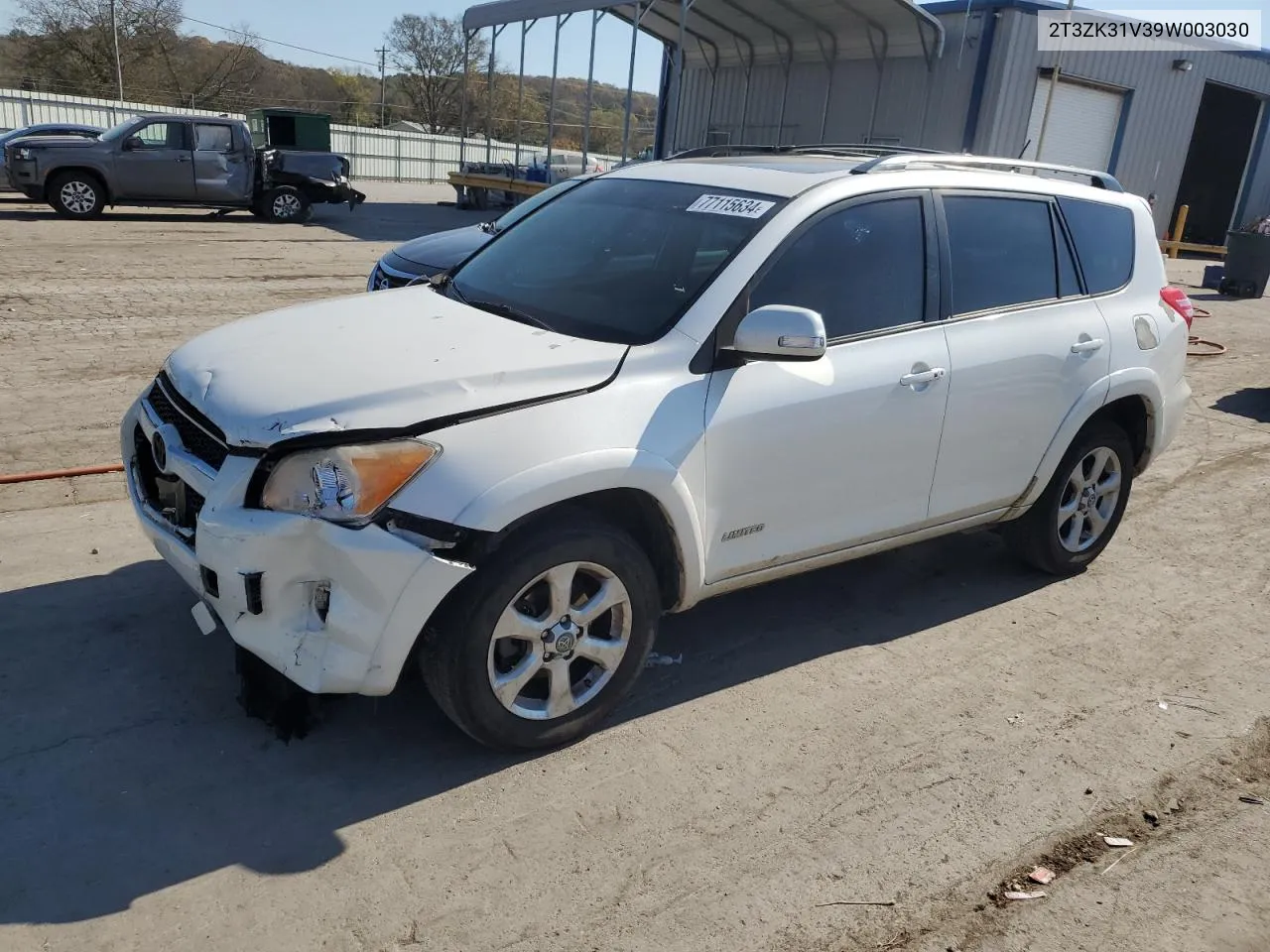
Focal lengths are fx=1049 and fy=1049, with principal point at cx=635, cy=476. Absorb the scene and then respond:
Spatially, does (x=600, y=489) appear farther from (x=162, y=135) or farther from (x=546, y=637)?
(x=162, y=135)

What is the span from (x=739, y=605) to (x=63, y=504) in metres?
3.38

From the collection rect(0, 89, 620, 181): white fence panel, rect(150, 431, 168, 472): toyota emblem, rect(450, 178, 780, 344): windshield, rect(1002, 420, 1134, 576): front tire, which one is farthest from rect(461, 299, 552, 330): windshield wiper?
rect(0, 89, 620, 181): white fence panel

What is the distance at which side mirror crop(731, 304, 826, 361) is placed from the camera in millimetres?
3418

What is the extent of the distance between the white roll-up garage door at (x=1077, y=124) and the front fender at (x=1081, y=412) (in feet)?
54.1

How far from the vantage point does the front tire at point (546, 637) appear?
3111 mm

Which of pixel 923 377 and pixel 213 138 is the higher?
pixel 213 138

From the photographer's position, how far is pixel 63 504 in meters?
5.21

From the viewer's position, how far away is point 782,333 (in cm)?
341

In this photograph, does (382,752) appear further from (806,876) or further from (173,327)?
(173,327)

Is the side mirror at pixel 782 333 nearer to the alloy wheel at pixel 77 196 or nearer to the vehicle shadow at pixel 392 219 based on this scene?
the vehicle shadow at pixel 392 219

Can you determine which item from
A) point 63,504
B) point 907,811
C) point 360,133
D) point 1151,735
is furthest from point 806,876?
point 360,133

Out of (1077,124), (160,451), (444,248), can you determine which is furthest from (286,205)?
(160,451)

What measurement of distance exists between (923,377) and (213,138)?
Result: 56.5 ft

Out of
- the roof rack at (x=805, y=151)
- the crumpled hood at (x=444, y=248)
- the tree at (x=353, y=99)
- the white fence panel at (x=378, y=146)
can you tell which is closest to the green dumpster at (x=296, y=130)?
the white fence panel at (x=378, y=146)
